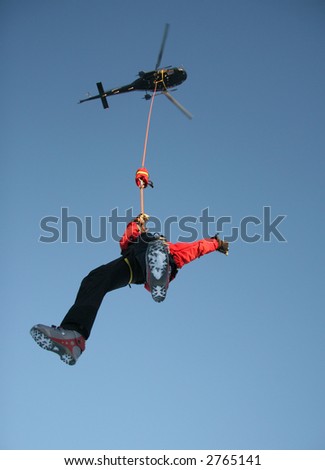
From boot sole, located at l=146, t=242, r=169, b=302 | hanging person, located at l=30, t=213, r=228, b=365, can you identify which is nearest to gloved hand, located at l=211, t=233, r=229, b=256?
hanging person, located at l=30, t=213, r=228, b=365

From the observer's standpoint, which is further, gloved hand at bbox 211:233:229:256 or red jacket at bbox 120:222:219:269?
gloved hand at bbox 211:233:229:256

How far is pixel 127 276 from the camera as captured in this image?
232 inches

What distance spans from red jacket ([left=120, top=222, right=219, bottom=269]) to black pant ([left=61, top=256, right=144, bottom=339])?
351mm

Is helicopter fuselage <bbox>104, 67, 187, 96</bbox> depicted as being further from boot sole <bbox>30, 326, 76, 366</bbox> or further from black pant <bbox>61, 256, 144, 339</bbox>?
boot sole <bbox>30, 326, 76, 366</bbox>

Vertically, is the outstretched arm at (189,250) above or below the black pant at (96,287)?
above

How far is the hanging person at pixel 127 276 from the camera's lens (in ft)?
16.0

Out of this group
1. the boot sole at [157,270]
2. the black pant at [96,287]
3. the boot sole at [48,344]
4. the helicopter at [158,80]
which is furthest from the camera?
the helicopter at [158,80]

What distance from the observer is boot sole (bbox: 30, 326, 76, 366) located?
187 inches

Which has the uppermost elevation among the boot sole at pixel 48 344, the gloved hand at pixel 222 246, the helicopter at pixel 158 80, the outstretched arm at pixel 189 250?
the helicopter at pixel 158 80

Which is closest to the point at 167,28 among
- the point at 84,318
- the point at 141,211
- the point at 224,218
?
the point at 224,218

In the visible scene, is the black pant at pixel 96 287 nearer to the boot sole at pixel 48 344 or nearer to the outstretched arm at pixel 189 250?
the boot sole at pixel 48 344

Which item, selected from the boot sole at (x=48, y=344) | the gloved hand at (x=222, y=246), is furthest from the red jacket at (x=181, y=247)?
the boot sole at (x=48, y=344)
